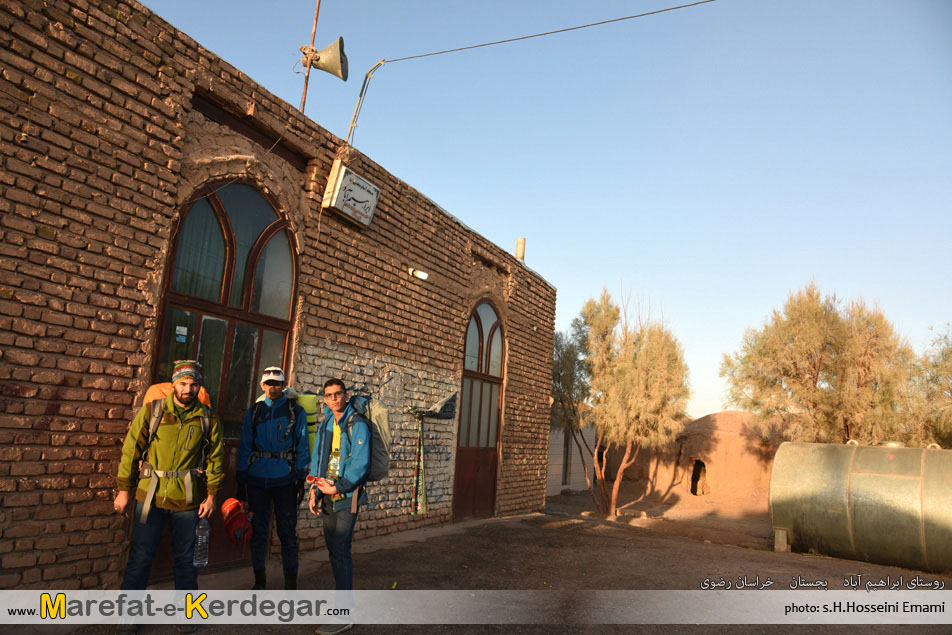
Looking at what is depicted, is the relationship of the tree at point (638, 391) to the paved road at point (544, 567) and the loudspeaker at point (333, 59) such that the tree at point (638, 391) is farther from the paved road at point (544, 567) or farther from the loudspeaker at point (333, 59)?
the loudspeaker at point (333, 59)

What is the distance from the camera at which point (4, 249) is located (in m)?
3.96

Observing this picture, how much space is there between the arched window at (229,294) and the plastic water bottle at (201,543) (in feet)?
4.71

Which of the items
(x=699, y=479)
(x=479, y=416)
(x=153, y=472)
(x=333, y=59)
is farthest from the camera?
(x=699, y=479)

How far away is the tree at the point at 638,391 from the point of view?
16281 millimetres

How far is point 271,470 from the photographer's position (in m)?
4.71

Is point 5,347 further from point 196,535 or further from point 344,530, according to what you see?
point 344,530

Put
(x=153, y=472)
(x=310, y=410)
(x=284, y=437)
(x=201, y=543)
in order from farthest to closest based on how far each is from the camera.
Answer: (x=310, y=410) → (x=284, y=437) → (x=201, y=543) → (x=153, y=472)

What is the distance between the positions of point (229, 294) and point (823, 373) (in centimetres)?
1680

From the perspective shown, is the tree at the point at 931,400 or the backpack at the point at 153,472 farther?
the tree at the point at 931,400

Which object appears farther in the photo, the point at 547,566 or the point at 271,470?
the point at 547,566

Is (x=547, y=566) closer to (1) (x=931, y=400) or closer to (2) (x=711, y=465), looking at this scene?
(1) (x=931, y=400)

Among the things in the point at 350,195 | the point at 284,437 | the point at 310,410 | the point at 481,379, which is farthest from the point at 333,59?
the point at 481,379

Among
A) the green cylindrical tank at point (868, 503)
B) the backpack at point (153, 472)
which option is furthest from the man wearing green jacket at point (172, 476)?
the green cylindrical tank at point (868, 503)

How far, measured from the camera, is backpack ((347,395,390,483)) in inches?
169
